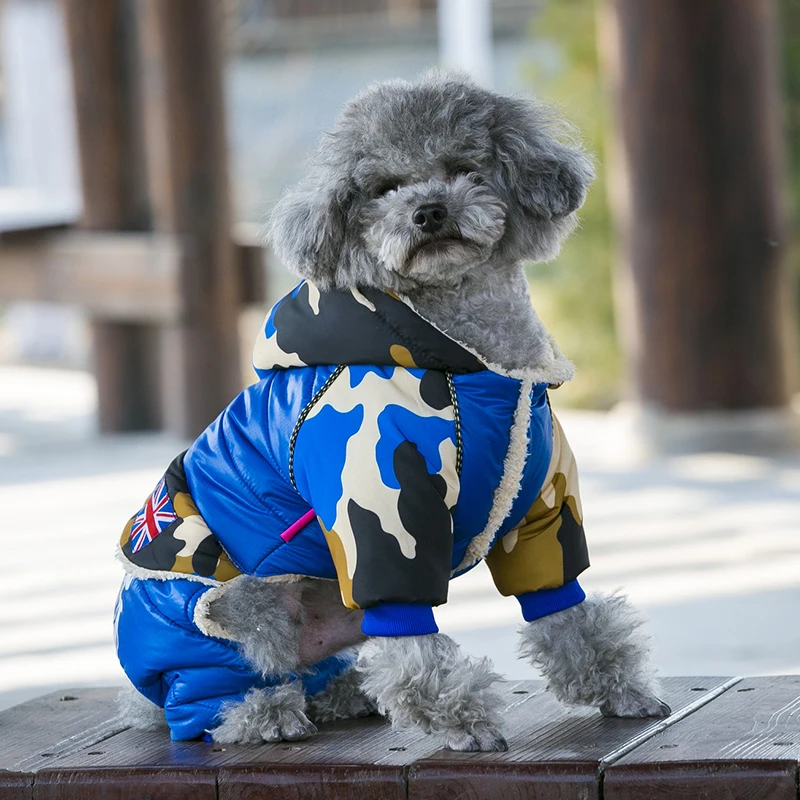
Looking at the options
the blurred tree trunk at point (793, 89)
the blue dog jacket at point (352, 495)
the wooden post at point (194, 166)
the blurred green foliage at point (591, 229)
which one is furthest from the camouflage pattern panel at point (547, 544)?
the blurred tree trunk at point (793, 89)

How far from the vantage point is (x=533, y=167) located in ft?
6.94

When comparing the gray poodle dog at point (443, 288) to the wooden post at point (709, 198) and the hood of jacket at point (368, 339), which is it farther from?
the wooden post at point (709, 198)

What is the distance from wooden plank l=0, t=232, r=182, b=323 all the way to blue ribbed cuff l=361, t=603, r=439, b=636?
176 inches

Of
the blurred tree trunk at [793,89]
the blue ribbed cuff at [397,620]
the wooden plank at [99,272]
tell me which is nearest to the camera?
the blue ribbed cuff at [397,620]

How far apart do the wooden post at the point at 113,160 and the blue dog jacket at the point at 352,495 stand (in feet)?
15.9

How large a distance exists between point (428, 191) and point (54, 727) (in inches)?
43.4

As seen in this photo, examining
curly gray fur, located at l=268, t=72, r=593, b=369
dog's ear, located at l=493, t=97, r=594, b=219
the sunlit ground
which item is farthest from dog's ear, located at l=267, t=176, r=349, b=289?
the sunlit ground

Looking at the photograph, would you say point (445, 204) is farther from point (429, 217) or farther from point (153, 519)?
point (153, 519)

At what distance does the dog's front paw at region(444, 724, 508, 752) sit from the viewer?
2.06 meters

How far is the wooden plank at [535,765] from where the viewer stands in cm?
197

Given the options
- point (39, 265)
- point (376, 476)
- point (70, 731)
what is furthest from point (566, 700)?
point (39, 265)

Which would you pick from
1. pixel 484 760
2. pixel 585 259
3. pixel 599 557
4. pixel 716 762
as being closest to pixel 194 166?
pixel 585 259

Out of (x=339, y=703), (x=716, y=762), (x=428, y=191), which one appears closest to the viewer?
(x=716, y=762)

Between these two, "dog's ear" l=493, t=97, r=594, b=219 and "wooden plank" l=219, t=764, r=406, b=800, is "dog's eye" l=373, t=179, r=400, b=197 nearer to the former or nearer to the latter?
"dog's ear" l=493, t=97, r=594, b=219
